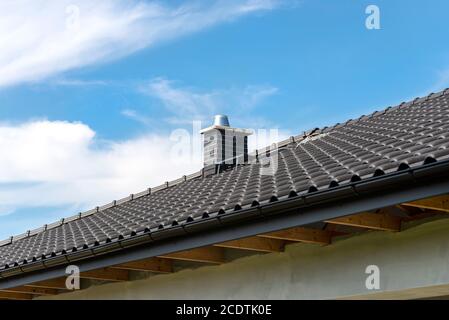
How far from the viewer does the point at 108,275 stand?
9.25 metres

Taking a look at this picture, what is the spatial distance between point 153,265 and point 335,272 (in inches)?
102

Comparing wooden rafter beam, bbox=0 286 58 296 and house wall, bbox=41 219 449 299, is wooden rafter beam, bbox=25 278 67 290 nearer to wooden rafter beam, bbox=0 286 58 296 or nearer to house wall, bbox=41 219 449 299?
wooden rafter beam, bbox=0 286 58 296

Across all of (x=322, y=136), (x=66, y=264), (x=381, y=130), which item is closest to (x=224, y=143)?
(x=322, y=136)

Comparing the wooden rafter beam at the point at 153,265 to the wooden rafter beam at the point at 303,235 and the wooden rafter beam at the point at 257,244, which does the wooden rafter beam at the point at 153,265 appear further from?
the wooden rafter beam at the point at 303,235

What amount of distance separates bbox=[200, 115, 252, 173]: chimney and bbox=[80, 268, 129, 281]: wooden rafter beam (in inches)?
154

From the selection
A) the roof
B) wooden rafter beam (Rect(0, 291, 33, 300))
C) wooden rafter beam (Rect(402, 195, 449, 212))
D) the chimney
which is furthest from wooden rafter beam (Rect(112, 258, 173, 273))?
the chimney

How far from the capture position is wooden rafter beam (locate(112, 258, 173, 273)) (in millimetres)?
8359

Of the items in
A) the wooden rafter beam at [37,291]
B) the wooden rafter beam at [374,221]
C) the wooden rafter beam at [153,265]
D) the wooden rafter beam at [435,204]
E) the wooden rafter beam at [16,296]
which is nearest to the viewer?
the wooden rafter beam at [435,204]

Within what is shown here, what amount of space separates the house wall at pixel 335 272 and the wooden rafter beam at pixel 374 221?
11 centimetres

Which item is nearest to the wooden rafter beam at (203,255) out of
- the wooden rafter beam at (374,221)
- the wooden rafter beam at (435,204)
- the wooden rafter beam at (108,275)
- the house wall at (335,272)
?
the house wall at (335,272)

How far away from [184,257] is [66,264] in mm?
1455

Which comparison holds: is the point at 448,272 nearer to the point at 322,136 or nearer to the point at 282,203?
the point at 282,203

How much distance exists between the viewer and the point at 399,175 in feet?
16.7

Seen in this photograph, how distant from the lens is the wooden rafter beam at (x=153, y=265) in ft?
27.4
